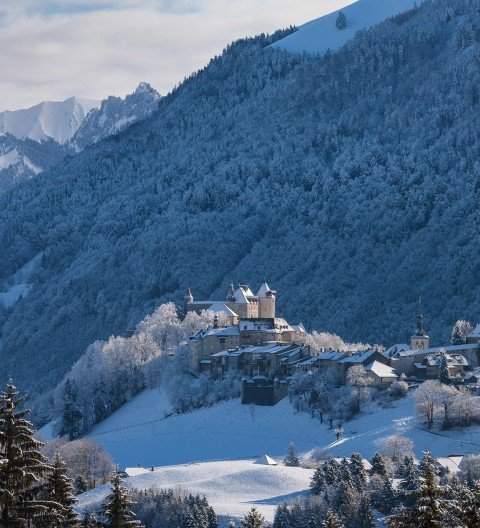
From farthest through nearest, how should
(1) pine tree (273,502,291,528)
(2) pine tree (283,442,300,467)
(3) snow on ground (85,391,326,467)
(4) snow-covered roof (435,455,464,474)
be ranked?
(3) snow on ground (85,391,326,467) < (2) pine tree (283,442,300,467) < (4) snow-covered roof (435,455,464,474) < (1) pine tree (273,502,291,528)

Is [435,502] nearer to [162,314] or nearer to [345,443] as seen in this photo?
[345,443]

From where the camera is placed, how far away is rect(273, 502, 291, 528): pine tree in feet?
274

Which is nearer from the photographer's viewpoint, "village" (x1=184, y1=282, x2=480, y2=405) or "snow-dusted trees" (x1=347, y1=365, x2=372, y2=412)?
"snow-dusted trees" (x1=347, y1=365, x2=372, y2=412)

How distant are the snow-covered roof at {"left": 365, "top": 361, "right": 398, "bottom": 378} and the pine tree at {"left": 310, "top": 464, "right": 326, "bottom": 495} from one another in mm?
31452

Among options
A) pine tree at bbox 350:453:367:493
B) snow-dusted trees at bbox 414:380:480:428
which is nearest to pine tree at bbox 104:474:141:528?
pine tree at bbox 350:453:367:493

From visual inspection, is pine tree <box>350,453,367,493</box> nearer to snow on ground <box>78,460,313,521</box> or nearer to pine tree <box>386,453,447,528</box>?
snow on ground <box>78,460,313,521</box>

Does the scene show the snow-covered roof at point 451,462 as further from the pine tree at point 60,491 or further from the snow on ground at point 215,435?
the pine tree at point 60,491

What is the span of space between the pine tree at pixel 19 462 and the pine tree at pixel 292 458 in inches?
2724

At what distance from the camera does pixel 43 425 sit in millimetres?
162500

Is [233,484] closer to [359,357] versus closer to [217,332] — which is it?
[359,357]

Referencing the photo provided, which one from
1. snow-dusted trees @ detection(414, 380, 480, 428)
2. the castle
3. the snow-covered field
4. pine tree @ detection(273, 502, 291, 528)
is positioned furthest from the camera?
the castle

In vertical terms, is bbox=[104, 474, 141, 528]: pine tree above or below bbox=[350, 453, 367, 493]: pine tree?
above

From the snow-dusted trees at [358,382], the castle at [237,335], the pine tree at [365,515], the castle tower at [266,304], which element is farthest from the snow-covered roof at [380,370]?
the castle tower at [266,304]

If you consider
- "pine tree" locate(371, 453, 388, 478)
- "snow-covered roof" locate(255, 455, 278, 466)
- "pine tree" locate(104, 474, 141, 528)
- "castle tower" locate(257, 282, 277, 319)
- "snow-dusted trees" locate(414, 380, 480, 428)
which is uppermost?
"castle tower" locate(257, 282, 277, 319)
